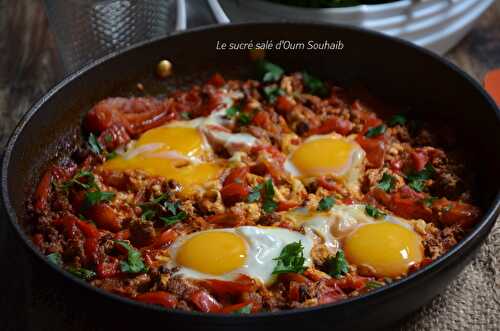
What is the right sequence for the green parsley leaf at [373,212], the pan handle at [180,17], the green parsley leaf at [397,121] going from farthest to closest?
the pan handle at [180,17], the green parsley leaf at [397,121], the green parsley leaf at [373,212]

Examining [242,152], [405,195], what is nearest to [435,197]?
[405,195]

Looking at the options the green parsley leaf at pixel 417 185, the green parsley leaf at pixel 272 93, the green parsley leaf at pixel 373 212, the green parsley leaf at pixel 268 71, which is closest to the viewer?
the green parsley leaf at pixel 373 212

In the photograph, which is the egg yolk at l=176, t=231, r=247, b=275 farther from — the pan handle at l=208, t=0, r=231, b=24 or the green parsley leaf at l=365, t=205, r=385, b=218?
the pan handle at l=208, t=0, r=231, b=24

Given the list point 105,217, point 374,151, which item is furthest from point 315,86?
point 105,217

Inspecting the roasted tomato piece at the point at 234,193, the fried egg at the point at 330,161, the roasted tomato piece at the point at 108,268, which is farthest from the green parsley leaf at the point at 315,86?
the roasted tomato piece at the point at 108,268

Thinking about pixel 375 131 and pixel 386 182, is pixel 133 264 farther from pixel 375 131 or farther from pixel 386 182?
pixel 375 131

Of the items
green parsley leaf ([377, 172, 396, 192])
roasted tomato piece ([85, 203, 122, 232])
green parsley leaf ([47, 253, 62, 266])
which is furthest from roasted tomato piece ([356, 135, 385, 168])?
green parsley leaf ([47, 253, 62, 266])

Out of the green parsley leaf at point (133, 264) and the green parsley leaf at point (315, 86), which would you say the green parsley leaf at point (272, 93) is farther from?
the green parsley leaf at point (133, 264)
